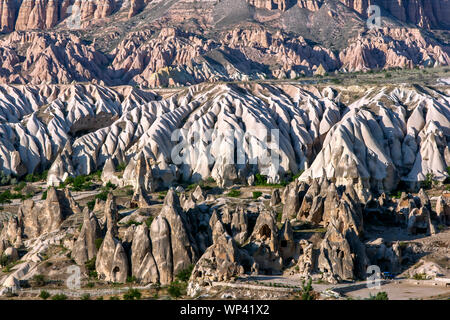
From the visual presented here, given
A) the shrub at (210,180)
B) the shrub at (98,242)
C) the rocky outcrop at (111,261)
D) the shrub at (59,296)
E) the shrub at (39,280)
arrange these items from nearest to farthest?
the shrub at (59,296) < the shrub at (39,280) < the rocky outcrop at (111,261) < the shrub at (98,242) < the shrub at (210,180)

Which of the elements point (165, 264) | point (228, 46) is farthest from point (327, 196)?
point (228, 46)

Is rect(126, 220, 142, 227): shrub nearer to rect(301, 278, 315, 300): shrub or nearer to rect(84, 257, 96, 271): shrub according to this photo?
rect(84, 257, 96, 271): shrub

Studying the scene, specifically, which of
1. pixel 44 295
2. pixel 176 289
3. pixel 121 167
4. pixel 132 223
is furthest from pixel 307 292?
pixel 121 167

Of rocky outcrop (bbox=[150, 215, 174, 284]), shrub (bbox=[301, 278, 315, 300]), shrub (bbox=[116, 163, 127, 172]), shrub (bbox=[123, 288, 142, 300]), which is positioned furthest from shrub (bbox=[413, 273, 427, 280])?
shrub (bbox=[116, 163, 127, 172])

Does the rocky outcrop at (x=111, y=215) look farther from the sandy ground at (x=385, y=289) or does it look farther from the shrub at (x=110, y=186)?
the shrub at (x=110, y=186)

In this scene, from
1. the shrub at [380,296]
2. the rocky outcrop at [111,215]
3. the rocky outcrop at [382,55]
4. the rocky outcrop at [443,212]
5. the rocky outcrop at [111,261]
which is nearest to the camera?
the shrub at [380,296]

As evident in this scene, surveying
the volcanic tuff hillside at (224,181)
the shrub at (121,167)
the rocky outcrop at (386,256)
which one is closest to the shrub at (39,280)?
the volcanic tuff hillside at (224,181)
